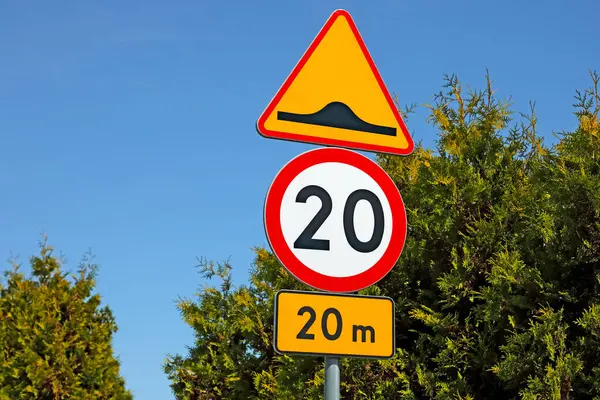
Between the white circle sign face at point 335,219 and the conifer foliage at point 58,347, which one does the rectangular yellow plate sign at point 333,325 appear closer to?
the white circle sign face at point 335,219

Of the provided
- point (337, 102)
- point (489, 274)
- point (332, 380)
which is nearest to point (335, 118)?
point (337, 102)

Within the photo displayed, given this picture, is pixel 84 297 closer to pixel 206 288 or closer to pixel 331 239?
pixel 206 288

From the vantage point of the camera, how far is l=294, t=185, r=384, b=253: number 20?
351 cm

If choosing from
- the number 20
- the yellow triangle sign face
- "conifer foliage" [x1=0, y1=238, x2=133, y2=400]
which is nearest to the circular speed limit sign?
the number 20

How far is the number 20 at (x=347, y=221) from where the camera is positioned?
11.5ft

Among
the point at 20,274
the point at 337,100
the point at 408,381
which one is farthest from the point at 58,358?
the point at 337,100

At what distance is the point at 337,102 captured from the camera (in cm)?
391

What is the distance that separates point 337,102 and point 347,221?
673mm

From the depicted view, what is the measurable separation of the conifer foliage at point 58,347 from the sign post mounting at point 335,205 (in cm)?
1148

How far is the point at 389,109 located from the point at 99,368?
1157cm

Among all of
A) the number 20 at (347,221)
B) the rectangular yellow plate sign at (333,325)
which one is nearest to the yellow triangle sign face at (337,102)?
the number 20 at (347,221)

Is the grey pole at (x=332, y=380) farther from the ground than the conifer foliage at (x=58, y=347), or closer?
closer

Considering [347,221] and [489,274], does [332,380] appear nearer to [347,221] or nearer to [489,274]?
[347,221]

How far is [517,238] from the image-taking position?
28.1ft
